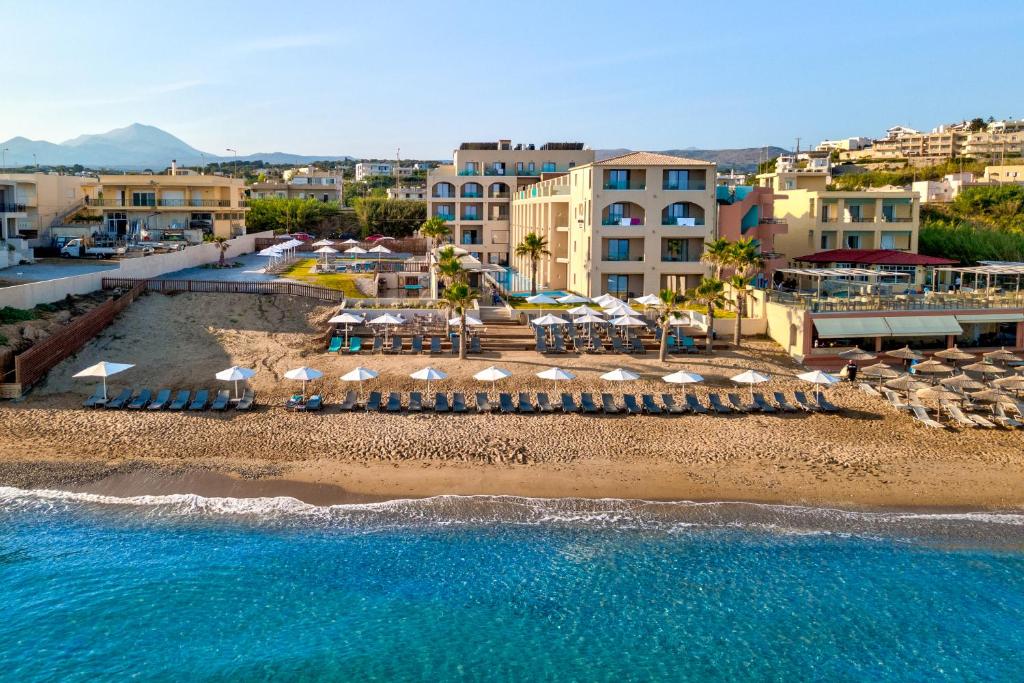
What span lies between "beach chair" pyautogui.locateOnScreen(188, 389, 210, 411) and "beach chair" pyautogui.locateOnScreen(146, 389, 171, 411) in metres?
0.87

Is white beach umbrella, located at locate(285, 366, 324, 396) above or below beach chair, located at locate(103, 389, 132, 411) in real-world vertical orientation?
above

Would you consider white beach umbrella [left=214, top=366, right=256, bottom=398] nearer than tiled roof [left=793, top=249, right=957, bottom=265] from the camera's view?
Yes

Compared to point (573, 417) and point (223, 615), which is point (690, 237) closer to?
point (573, 417)

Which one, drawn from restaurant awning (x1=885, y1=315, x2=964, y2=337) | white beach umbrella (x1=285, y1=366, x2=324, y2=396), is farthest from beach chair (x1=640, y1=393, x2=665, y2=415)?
restaurant awning (x1=885, y1=315, x2=964, y2=337)

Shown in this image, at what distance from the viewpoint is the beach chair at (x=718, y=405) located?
31.9m

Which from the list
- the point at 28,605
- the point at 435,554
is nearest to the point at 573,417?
the point at 435,554

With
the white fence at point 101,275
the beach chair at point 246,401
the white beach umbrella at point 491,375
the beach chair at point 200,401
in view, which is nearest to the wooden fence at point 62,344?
the white fence at point 101,275

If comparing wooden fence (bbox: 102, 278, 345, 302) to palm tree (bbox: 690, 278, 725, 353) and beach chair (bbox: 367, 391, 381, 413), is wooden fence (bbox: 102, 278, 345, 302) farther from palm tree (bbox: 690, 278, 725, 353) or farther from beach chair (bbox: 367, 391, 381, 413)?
palm tree (bbox: 690, 278, 725, 353)

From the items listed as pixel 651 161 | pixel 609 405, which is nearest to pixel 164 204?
pixel 651 161

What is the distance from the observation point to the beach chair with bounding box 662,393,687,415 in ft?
104

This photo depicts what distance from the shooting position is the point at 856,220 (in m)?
57.3

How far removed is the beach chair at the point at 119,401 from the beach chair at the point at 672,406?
64.0 ft

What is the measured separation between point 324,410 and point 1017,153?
15546cm

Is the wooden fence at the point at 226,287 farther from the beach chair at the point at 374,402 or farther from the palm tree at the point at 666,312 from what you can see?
the palm tree at the point at 666,312
